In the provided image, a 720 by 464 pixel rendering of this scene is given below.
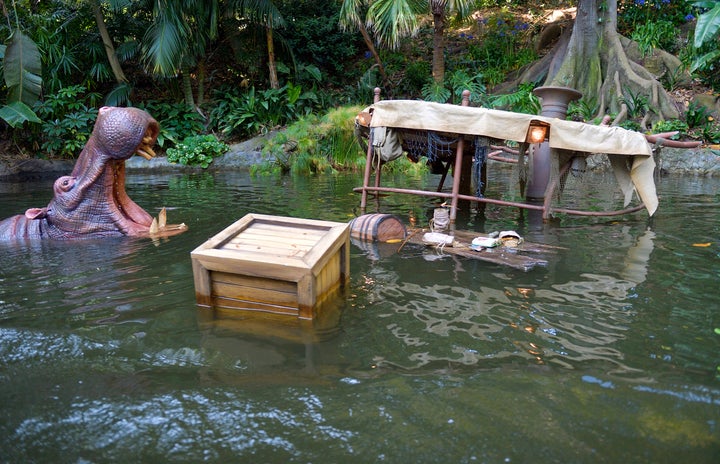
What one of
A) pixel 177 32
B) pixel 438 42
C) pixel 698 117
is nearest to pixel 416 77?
pixel 438 42

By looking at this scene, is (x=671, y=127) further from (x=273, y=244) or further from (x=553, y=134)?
(x=273, y=244)

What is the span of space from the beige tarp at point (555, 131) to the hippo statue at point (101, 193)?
138 inches

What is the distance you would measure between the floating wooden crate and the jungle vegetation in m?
10.9

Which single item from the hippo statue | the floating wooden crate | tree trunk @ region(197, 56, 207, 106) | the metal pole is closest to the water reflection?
the floating wooden crate

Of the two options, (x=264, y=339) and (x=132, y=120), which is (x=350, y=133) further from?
(x=264, y=339)

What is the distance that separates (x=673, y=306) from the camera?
197 inches

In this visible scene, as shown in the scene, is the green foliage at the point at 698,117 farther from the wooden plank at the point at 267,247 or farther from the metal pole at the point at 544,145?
the wooden plank at the point at 267,247

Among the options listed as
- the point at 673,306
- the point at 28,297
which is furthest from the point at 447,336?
the point at 28,297

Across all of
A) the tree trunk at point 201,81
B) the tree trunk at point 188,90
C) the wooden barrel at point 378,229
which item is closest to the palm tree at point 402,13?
the tree trunk at point 201,81

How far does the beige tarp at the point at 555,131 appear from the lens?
301 inches

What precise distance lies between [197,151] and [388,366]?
1502 centimetres

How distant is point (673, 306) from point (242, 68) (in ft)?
63.0

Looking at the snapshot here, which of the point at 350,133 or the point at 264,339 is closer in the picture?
the point at 264,339

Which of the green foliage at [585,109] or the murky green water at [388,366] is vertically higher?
the green foliage at [585,109]
